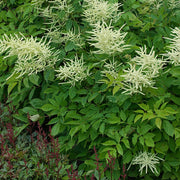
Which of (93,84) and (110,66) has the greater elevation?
(110,66)

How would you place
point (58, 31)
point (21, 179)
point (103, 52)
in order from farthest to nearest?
1. point (58, 31)
2. point (21, 179)
3. point (103, 52)

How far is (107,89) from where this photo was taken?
2.68 m

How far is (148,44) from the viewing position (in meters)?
2.85

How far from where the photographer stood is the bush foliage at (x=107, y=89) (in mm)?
2313

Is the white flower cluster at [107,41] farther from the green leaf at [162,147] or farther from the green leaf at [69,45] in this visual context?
the green leaf at [162,147]

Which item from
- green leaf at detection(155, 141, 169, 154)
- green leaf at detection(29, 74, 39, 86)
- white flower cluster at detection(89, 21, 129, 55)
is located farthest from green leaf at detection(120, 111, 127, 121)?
green leaf at detection(29, 74, 39, 86)

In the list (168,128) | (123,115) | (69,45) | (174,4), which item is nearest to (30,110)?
(69,45)

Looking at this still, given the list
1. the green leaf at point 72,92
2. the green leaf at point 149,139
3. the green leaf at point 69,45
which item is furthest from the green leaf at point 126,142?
the green leaf at point 69,45

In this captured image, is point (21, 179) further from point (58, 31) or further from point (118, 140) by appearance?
point (58, 31)

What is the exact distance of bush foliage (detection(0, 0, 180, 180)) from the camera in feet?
7.59

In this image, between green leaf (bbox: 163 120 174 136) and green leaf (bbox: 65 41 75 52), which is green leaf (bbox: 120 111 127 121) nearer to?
green leaf (bbox: 163 120 174 136)

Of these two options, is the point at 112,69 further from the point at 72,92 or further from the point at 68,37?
the point at 68,37

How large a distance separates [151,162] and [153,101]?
517 mm

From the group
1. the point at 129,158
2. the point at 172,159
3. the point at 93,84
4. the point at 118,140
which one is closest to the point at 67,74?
the point at 93,84
